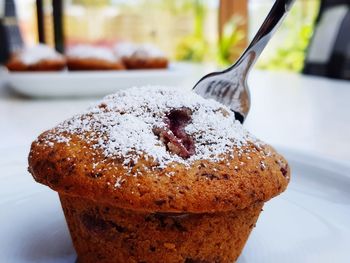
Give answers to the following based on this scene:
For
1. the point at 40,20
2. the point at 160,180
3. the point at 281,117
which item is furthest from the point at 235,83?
the point at 40,20

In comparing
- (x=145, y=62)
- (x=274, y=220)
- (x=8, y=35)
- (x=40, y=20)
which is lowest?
(x=8, y=35)

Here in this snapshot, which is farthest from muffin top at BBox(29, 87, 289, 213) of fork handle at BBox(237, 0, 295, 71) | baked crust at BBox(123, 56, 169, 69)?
baked crust at BBox(123, 56, 169, 69)

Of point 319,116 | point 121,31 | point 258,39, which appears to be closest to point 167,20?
point 121,31

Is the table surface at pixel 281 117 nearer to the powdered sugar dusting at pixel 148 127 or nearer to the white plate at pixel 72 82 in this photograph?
the white plate at pixel 72 82

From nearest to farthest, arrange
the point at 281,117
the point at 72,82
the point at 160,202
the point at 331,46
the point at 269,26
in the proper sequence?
1. the point at 160,202
2. the point at 269,26
3. the point at 281,117
4. the point at 72,82
5. the point at 331,46

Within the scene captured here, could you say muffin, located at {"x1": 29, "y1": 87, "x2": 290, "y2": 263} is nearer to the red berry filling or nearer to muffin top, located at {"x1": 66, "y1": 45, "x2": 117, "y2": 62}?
the red berry filling

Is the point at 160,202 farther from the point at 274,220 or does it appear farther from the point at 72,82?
the point at 72,82

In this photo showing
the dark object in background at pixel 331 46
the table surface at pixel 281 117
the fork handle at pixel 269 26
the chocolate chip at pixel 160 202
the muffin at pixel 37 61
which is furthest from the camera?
the dark object in background at pixel 331 46

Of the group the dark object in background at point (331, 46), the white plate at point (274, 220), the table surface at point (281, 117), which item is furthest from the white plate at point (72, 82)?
the dark object in background at point (331, 46)
